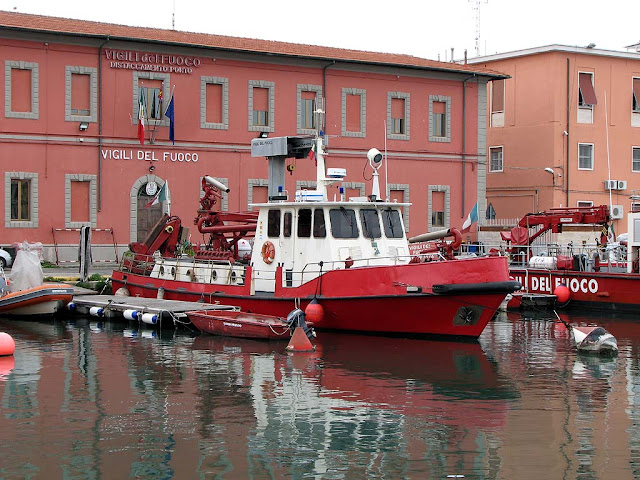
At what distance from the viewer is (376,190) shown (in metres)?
20.9

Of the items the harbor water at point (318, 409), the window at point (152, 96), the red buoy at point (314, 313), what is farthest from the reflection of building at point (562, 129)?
the red buoy at point (314, 313)

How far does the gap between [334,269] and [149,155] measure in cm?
1579

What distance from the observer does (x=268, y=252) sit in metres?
21.0

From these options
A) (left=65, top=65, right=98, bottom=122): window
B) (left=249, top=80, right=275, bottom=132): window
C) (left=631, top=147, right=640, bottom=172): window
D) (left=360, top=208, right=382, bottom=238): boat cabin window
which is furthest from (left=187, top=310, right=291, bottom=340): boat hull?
(left=631, top=147, right=640, bottom=172): window

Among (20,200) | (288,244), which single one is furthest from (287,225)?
(20,200)

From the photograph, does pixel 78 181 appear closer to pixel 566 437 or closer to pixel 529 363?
pixel 529 363

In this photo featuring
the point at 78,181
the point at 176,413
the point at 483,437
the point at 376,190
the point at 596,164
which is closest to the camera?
the point at 483,437

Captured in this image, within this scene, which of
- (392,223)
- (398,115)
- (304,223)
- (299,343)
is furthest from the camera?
(398,115)

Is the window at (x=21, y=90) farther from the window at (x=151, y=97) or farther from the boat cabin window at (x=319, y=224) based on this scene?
the boat cabin window at (x=319, y=224)

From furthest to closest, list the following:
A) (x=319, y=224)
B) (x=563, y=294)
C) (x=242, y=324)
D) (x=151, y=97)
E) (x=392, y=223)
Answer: (x=151, y=97), (x=563, y=294), (x=392, y=223), (x=319, y=224), (x=242, y=324)

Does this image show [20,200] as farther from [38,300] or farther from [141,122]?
[38,300]

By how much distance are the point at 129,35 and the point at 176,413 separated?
73.8 ft

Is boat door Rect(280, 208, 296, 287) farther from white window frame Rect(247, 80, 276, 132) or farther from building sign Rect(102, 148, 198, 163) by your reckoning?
white window frame Rect(247, 80, 276, 132)

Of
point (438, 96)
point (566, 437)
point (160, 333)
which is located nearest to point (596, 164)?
point (438, 96)
